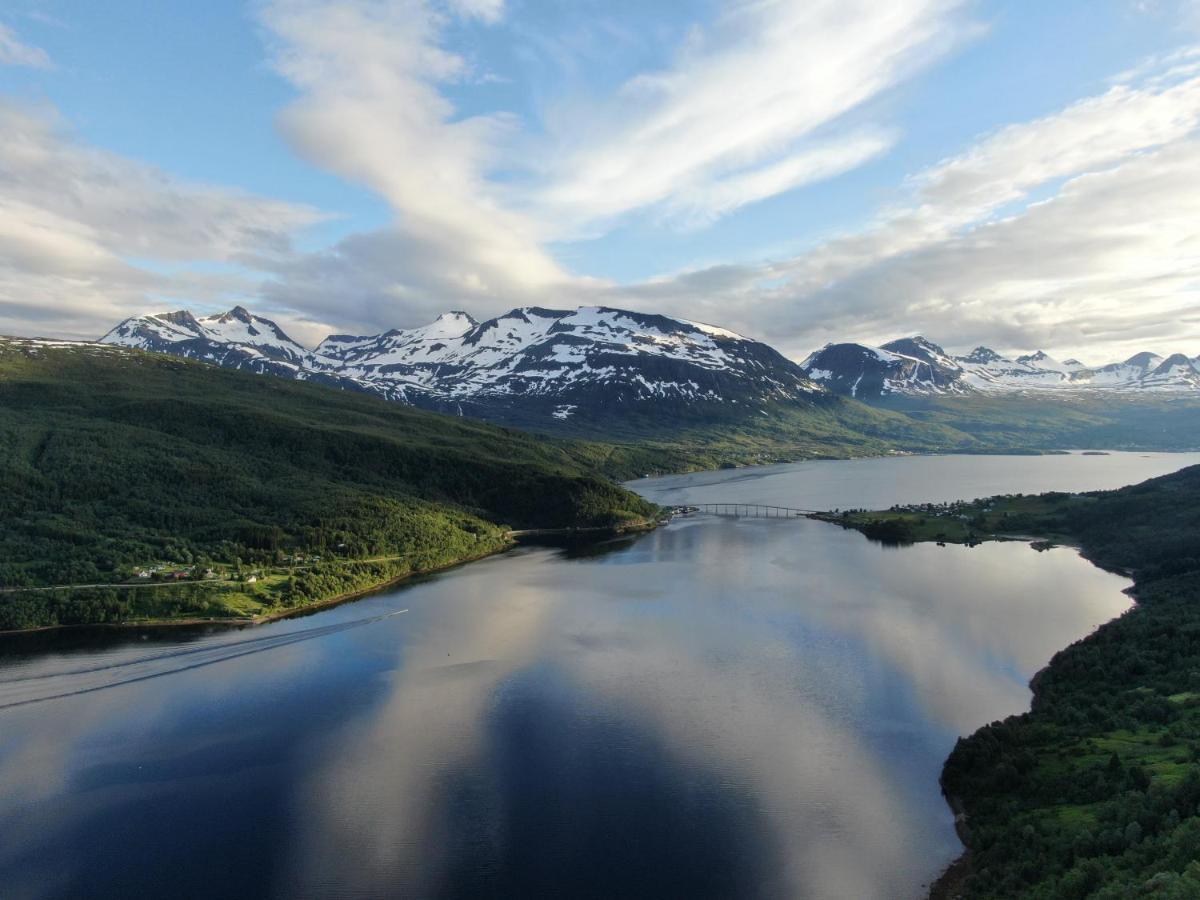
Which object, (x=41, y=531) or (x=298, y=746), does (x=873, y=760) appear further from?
(x=41, y=531)

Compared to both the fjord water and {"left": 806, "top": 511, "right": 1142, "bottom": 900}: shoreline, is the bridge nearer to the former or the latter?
{"left": 806, "top": 511, "right": 1142, "bottom": 900}: shoreline

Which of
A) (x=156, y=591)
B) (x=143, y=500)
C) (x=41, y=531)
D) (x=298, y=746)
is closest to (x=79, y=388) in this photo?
(x=143, y=500)

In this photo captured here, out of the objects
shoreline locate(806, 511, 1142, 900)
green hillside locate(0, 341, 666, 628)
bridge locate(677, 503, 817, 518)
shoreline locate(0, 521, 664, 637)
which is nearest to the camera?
shoreline locate(806, 511, 1142, 900)

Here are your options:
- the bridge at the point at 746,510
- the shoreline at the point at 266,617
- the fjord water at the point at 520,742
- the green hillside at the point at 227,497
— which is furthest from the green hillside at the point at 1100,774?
the bridge at the point at 746,510

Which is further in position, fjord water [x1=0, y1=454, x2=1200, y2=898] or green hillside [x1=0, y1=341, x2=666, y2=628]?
green hillside [x1=0, y1=341, x2=666, y2=628]

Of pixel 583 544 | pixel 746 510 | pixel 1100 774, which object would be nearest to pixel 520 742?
pixel 1100 774

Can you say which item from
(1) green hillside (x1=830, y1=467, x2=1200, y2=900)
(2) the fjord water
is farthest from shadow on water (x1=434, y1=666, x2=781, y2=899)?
(1) green hillside (x1=830, y1=467, x2=1200, y2=900)
